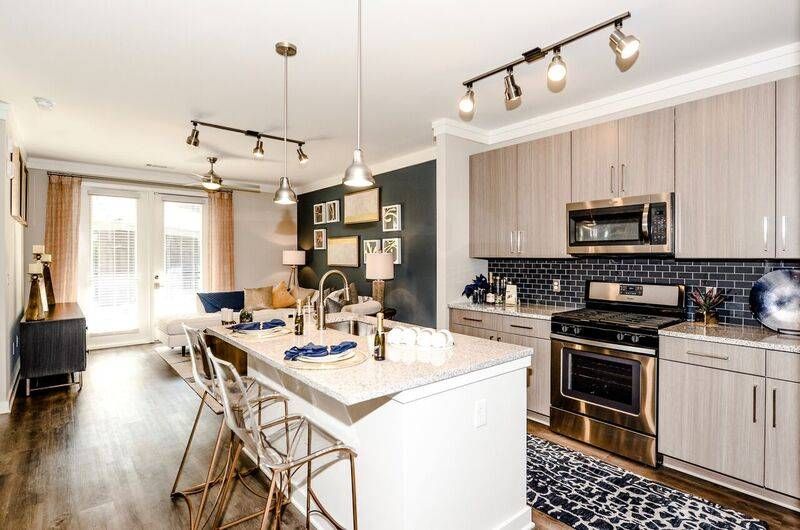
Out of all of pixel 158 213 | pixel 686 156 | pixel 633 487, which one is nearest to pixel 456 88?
pixel 686 156

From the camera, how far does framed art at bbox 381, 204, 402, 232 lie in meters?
5.45

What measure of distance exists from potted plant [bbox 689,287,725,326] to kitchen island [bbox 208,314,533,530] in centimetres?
166

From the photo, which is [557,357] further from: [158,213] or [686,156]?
[158,213]

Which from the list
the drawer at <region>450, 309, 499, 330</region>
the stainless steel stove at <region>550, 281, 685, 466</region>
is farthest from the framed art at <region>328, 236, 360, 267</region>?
the stainless steel stove at <region>550, 281, 685, 466</region>

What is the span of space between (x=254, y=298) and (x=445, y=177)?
3.91 metres

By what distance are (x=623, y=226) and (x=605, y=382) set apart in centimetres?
119

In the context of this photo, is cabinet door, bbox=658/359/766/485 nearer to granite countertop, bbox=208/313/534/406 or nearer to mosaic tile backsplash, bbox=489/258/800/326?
mosaic tile backsplash, bbox=489/258/800/326

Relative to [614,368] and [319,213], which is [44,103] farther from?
[614,368]

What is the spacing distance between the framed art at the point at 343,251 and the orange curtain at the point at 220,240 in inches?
69.4

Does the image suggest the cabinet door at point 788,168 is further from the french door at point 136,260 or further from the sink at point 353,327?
the french door at point 136,260

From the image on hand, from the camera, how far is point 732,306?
2.91m

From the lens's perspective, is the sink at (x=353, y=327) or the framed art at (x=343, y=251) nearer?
the sink at (x=353, y=327)

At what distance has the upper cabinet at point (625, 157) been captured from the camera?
9.77 ft

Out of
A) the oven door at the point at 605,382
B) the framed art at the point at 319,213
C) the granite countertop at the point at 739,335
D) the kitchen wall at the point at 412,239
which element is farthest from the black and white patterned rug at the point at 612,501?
the framed art at the point at 319,213
